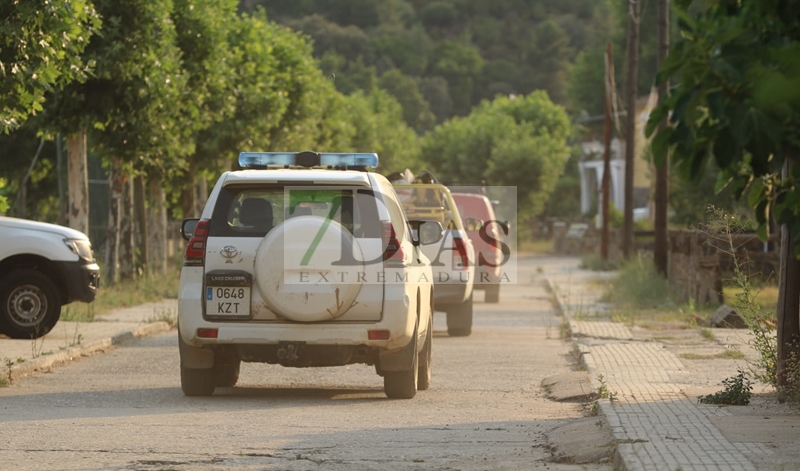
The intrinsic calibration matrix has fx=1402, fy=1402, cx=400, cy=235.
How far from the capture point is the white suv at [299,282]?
11.0m

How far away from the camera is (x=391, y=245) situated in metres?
11.4

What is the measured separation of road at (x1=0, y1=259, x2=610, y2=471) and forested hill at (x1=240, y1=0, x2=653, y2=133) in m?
111

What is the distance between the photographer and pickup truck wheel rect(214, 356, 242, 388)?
12023 mm

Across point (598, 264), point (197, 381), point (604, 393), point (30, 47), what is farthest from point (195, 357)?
point (598, 264)

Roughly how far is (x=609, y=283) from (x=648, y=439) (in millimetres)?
22582

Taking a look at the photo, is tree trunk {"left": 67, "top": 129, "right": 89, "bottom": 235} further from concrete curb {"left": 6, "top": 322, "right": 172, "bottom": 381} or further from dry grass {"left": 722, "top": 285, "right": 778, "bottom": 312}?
dry grass {"left": 722, "top": 285, "right": 778, "bottom": 312}

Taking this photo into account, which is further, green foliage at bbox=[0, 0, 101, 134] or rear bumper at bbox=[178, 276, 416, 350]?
green foliage at bbox=[0, 0, 101, 134]

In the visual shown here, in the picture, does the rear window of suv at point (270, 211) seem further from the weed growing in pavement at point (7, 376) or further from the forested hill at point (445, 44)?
the forested hill at point (445, 44)

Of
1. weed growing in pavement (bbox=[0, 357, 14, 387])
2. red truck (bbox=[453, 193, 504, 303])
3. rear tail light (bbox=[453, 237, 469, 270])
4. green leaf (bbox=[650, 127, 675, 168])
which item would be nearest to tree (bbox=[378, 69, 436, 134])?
red truck (bbox=[453, 193, 504, 303])

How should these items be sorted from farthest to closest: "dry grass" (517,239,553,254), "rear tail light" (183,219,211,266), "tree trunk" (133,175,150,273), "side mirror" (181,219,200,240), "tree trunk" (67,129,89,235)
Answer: "dry grass" (517,239,553,254) < "tree trunk" (133,175,150,273) < "tree trunk" (67,129,89,235) < "side mirror" (181,219,200,240) < "rear tail light" (183,219,211,266)

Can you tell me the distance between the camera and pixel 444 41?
Result: 16125cm

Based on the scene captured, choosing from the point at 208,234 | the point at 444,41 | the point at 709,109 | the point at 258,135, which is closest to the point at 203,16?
the point at 258,135

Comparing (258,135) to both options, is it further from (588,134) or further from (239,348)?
(588,134)

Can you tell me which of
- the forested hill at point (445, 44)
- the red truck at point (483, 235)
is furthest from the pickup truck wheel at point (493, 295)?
the forested hill at point (445, 44)
